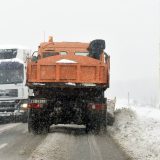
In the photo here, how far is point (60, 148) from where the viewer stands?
12836 millimetres

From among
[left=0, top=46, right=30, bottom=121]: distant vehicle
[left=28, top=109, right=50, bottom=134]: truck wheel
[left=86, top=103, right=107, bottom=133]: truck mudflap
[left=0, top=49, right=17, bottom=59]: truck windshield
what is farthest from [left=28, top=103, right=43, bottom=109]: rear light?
[left=0, top=49, right=17, bottom=59]: truck windshield

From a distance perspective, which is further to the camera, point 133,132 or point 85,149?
point 133,132

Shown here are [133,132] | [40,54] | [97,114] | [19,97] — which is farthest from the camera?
[19,97]

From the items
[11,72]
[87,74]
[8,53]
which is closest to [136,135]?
[87,74]

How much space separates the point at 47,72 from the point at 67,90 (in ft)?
2.98

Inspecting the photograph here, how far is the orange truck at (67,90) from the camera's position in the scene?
17.5m

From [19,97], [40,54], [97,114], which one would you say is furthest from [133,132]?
[19,97]

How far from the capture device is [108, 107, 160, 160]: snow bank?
11969 mm

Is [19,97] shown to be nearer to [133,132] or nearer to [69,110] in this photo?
[69,110]

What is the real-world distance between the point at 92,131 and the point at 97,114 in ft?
2.76

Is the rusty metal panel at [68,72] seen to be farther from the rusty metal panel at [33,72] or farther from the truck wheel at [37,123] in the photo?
the truck wheel at [37,123]

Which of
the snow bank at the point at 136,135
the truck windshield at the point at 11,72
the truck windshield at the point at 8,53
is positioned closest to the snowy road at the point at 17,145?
the snow bank at the point at 136,135

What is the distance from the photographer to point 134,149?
12.9 metres

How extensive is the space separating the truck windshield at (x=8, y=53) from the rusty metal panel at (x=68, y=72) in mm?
7543
